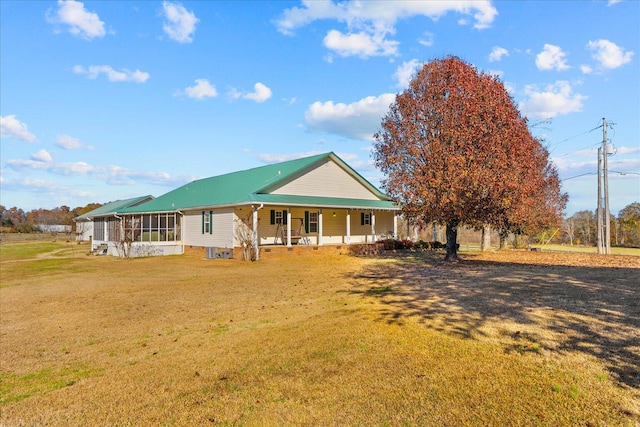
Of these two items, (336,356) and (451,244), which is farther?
(451,244)

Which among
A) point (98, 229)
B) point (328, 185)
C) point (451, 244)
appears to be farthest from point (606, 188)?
point (98, 229)

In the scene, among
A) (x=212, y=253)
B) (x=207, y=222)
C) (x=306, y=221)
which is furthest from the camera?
(x=306, y=221)

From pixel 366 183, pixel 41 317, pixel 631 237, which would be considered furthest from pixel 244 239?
pixel 631 237

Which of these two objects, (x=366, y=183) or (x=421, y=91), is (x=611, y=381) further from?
(x=366, y=183)

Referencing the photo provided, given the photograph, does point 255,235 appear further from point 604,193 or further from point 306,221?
point 604,193

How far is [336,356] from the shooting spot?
5.64 m

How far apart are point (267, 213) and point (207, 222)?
403cm

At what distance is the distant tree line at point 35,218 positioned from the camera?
215ft

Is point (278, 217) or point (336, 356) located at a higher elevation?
point (278, 217)

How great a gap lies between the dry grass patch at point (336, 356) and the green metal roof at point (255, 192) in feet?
38.1

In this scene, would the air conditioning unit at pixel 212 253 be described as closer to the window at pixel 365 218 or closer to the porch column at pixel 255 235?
the porch column at pixel 255 235

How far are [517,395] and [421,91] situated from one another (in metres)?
15.4

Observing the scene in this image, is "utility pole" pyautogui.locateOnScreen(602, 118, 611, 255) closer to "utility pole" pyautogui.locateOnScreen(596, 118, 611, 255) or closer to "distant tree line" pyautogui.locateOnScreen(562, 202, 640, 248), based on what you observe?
"utility pole" pyautogui.locateOnScreen(596, 118, 611, 255)

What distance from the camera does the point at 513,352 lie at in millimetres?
5328
